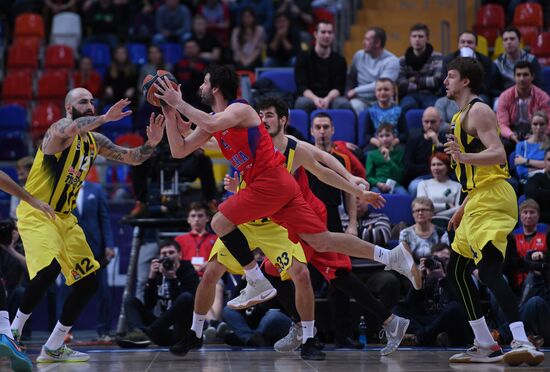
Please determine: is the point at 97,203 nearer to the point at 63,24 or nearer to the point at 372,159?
the point at 372,159

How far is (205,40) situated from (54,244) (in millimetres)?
8709

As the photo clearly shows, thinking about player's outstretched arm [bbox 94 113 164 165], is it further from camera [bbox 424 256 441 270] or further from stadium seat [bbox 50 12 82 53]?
stadium seat [bbox 50 12 82 53]

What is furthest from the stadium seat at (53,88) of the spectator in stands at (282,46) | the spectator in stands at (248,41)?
the spectator in stands at (282,46)

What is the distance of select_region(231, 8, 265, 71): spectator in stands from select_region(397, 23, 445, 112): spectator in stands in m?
3.55

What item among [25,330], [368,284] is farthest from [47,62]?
[368,284]

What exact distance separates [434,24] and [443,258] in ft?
21.6

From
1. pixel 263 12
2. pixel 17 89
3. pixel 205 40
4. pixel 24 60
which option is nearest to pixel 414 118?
pixel 205 40

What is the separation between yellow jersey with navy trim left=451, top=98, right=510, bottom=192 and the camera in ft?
23.5

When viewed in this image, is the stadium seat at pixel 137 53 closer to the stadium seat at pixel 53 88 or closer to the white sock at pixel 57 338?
the stadium seat at pixel 53 88

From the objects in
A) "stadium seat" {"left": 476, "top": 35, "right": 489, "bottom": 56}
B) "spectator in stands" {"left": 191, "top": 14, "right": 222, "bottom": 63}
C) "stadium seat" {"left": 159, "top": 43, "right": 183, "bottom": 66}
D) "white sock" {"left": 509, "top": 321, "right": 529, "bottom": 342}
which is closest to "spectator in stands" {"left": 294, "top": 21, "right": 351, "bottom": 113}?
"stadium seat" {"left": 476, "top": 35, "right": 489, "bottom": 56}

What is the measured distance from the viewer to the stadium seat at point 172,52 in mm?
16328

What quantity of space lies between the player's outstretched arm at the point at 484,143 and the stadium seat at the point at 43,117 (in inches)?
355

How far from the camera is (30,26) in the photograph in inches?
667

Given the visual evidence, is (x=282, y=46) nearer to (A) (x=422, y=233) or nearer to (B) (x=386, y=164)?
(B) (x=386, y=164)
